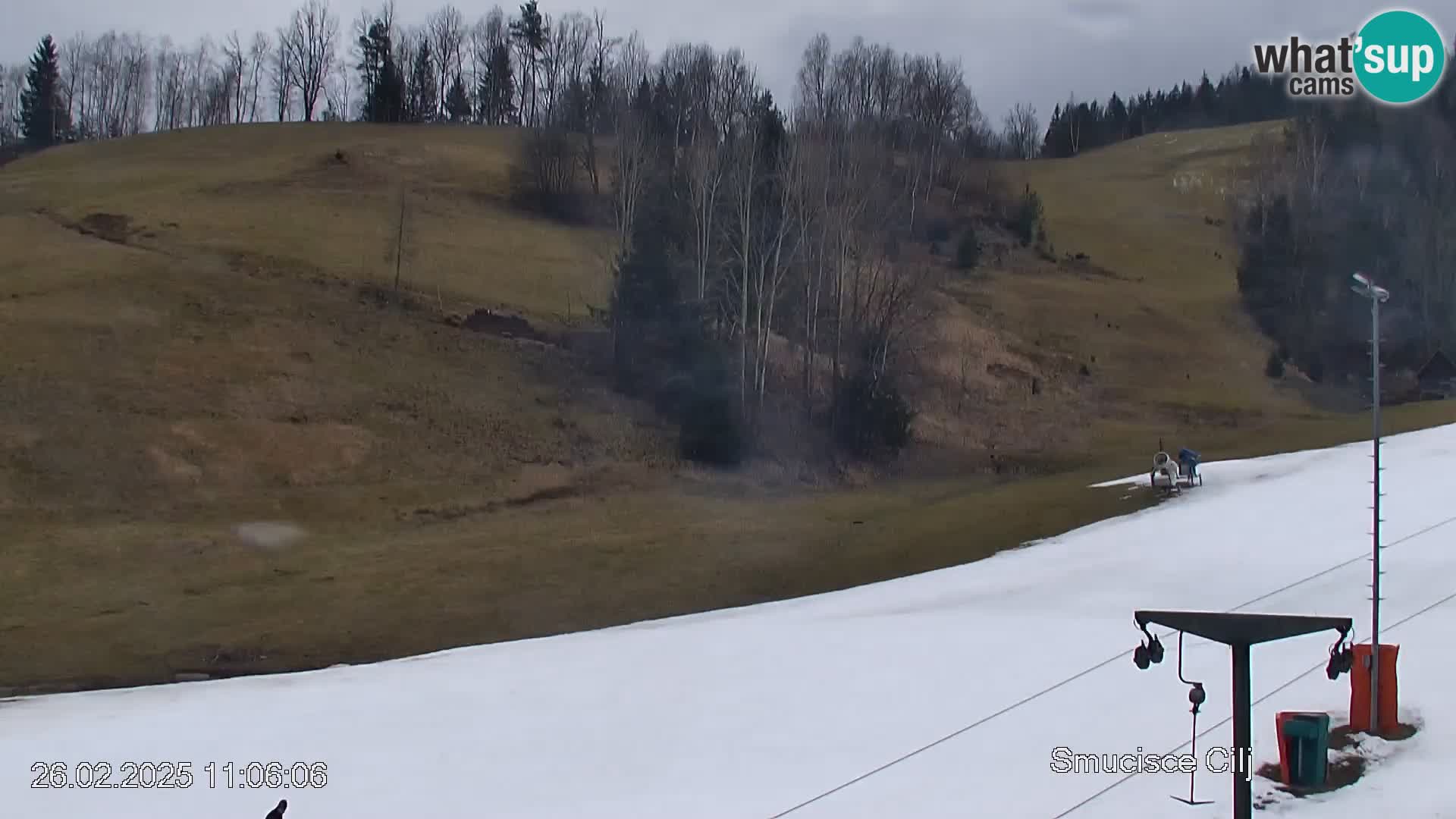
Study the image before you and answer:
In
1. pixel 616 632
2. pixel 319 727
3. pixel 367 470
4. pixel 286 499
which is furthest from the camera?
pixel 367 470

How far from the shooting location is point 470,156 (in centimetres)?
8562

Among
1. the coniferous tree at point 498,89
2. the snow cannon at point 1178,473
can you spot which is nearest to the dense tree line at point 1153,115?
the coniferous tree at point 498,89

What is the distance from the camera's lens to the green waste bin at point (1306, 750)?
1200cm

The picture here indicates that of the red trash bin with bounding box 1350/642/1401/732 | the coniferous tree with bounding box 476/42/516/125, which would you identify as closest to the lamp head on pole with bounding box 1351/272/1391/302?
the red trash bin with bounding box 1350/642/1401/732

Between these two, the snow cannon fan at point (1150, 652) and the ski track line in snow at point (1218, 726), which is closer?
the snow cannon fan at point (1150, 652)

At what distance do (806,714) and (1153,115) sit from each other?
16608 centimetres

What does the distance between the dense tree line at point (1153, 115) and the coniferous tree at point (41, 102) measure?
108849 millimetres

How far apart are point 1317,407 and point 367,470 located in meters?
41.2

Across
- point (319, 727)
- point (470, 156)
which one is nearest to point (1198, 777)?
point (319, 727)

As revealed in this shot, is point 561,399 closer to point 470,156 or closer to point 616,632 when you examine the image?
point 616,632

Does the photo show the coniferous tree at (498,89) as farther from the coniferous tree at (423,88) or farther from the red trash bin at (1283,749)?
the red trash bin at (1283,749)

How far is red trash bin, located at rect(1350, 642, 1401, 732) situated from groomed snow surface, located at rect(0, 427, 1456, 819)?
49 centimetres

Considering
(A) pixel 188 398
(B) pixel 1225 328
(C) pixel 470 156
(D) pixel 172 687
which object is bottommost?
(D) pixel 172 687

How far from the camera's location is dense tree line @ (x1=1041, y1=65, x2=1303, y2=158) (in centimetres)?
15150
